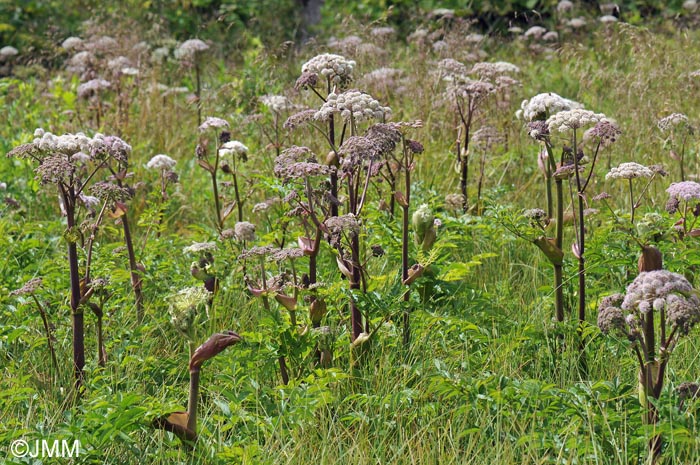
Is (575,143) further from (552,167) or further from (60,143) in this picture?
(60,143)

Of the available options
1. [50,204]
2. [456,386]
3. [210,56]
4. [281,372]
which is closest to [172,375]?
[281,372]

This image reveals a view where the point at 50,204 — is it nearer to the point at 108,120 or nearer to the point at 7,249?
the point at 7,249

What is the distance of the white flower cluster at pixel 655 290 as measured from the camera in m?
2.08

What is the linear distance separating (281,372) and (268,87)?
4154 mm

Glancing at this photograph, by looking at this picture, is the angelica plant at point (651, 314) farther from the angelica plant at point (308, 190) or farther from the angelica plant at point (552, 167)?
the angelica plant at point (308, 190)

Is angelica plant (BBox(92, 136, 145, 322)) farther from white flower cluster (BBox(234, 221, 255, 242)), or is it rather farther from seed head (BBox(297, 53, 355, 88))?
seed head (BBox(297, 53, 355, 88))

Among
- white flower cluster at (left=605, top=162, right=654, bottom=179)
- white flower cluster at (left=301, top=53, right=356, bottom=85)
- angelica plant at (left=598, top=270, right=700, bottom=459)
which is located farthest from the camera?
white flower cluster at (left=301, top=53, right=356, bottom=85)

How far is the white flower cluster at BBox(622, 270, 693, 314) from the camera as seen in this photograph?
2.08m

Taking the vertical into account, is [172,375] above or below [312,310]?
below

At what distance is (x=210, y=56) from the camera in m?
9.39

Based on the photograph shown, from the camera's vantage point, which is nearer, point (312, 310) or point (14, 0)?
point (312, 310)

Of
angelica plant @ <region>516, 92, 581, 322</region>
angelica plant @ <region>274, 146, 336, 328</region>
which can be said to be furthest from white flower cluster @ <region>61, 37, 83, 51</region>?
angelica plant @ <region>516, 92, 581, 322</region>

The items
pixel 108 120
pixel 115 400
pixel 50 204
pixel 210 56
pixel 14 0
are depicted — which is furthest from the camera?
pixel 14 0

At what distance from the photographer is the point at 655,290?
211cm
